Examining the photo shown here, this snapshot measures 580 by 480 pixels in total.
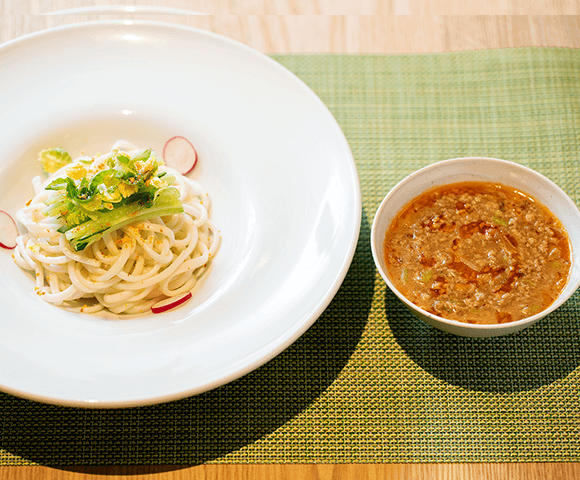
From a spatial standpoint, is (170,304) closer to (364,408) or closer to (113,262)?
(113,262)

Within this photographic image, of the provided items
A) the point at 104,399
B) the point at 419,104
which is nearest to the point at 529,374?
the point at 419,104

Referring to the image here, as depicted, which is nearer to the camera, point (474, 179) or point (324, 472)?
point (324, 472)

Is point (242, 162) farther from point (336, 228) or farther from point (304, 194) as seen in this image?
point (336, 228)

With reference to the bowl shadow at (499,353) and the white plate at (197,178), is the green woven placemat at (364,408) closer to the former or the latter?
the bowl shadow at (499,353)

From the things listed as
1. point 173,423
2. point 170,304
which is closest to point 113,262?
point 170,304

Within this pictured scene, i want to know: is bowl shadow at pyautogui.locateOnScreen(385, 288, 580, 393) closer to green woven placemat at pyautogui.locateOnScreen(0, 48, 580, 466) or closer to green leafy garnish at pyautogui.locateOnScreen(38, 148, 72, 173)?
green woven placemat at pyautogui.locateOnScreen(0, 48, 580, 466)

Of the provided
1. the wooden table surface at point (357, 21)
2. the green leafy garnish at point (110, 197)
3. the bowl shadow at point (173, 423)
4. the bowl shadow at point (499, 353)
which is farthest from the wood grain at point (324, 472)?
the wooden table surface at point (357, 21)
